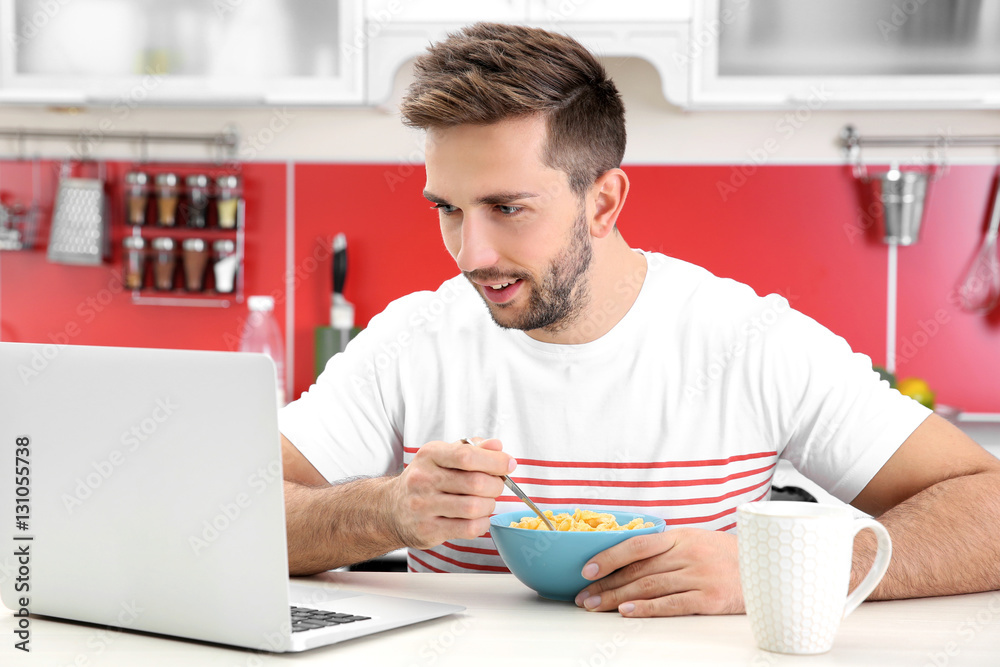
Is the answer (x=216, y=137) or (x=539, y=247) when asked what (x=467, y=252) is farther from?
(x=216, y=137)

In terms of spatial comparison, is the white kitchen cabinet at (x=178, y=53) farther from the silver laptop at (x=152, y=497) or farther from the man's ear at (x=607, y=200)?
the silver laptop at (x=152, y=497)

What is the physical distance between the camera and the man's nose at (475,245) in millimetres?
1185

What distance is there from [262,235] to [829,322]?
1488 mm

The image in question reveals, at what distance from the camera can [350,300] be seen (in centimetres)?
266

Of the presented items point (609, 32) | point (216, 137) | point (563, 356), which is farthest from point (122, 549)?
point (216, 137)

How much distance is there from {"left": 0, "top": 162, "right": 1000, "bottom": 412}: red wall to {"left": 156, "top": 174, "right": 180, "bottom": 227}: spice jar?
6.0 inches

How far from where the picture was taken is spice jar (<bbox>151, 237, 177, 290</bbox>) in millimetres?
2633

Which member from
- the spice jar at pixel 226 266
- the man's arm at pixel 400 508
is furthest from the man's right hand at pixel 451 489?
the spice jar at pixel 226 266

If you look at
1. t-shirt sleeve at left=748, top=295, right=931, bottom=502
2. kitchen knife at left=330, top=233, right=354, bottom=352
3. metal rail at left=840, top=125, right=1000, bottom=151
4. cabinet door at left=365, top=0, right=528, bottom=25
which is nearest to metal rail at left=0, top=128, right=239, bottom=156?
kitchen knife at left=330, top=233, right=354, bottom=352

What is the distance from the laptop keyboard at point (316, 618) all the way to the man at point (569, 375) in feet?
0.56

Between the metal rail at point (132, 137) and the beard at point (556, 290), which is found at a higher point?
the metal rail at point (132, 137)

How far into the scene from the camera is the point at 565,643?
828 millimetres

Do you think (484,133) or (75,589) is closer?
(75,589)

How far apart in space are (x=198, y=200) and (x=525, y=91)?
1.65 meters
